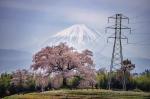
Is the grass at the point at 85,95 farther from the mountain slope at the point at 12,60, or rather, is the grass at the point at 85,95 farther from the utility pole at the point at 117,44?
the mountain slope at the point at 12,60

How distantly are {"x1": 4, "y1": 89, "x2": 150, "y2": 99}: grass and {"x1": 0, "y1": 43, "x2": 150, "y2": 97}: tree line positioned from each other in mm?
60

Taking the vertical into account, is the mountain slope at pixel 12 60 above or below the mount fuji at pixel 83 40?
below

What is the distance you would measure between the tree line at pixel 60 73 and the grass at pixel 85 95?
0.06 m

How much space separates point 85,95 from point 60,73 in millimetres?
398

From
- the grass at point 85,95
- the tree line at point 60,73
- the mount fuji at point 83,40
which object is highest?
the mount fuji at point 83,40

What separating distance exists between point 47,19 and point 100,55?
0.78m

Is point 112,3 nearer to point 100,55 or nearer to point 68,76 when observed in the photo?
point 100,55

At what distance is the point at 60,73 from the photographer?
15.3ft

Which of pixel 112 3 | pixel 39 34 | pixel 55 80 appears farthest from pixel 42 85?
pixel 112 3

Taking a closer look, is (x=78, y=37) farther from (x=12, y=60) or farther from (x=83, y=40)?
(x=12, y=60)

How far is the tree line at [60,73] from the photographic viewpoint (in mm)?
4582

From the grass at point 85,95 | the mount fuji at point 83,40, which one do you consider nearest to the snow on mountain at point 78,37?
the mount fuji at point 83,40

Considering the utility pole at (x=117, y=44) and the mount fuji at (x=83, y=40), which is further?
the utility pole at (x=117, y=44)

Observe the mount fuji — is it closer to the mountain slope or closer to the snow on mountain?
the snow on mountain
